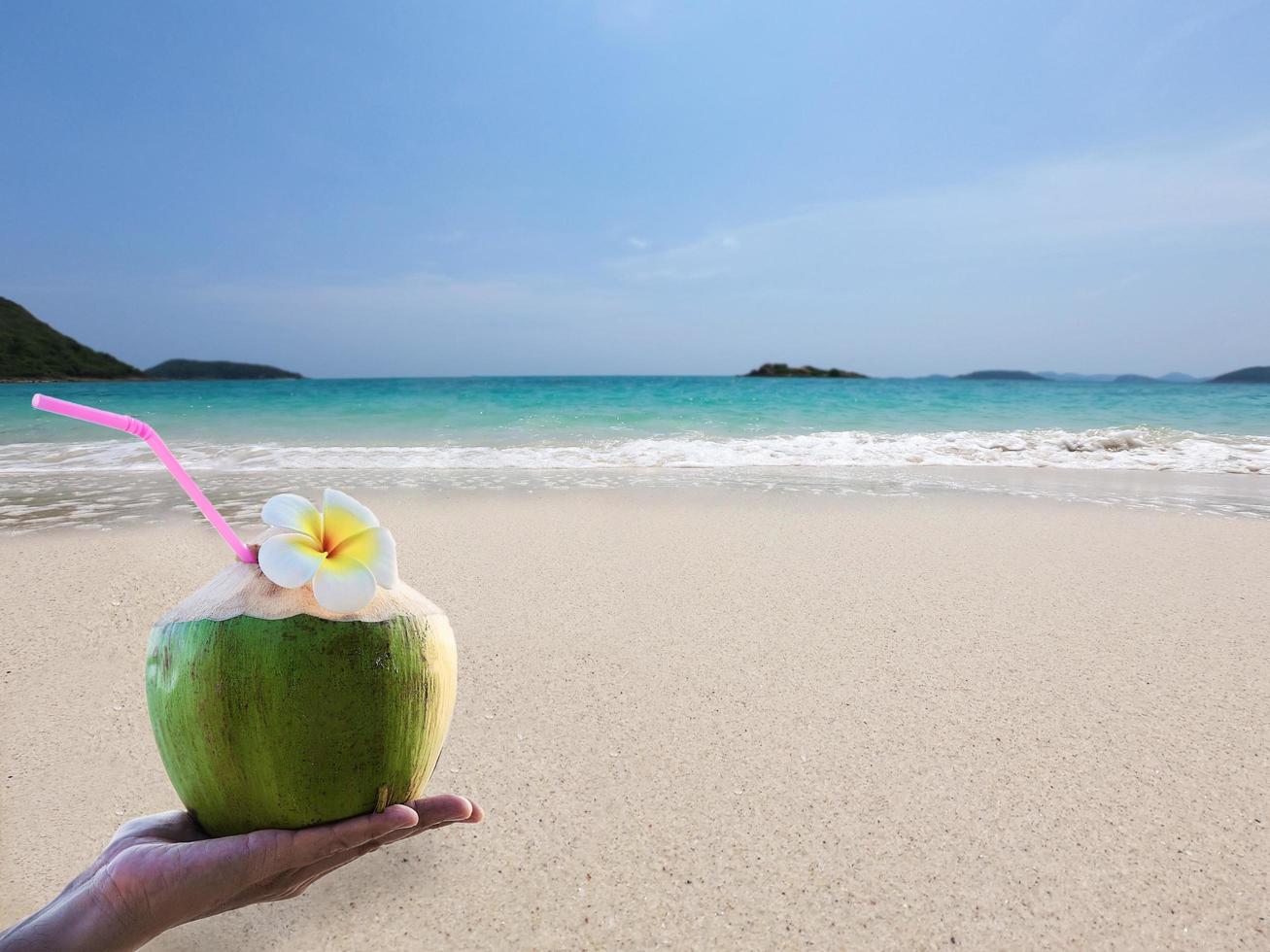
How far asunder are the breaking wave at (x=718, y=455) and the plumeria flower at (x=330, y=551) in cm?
730

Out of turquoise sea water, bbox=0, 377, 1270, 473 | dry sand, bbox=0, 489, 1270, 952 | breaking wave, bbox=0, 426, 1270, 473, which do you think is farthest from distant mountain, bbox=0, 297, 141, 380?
dry sand, bbox=0, 489, 1270, 952

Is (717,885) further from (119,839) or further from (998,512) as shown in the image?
(998,512)

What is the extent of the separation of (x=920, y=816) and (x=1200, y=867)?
57 cm

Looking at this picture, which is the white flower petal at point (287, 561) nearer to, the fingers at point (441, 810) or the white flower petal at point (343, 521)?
the white flower petal at point (343, 521)

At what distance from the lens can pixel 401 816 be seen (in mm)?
1106

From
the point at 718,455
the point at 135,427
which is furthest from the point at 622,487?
the point at 135,427

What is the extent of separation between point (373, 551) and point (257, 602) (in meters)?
0.17

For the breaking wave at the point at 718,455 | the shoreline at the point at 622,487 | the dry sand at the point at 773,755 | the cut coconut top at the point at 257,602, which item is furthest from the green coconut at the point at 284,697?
the breaking wave at the point at 718,455

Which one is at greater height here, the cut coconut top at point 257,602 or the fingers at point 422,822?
the cut coconut top at point 257,602

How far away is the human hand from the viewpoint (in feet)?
3.49

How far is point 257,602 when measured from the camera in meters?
1.03

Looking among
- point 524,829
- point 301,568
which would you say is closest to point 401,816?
point 301,568

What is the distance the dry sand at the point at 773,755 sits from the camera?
4.81ft

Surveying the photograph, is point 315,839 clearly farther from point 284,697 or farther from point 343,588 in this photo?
point 343,588
